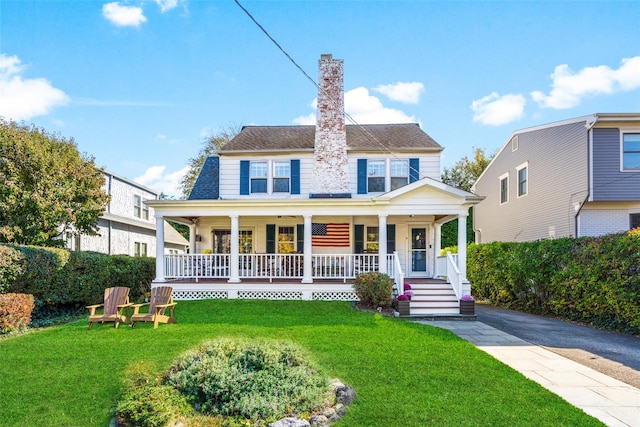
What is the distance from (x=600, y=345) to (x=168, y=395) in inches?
323

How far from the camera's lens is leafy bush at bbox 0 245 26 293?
9.08 meters

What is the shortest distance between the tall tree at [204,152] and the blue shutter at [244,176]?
691 inches

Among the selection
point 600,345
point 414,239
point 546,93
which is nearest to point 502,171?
point 546,93

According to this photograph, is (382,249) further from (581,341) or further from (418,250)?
(581,341)

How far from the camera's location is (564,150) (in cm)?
1434

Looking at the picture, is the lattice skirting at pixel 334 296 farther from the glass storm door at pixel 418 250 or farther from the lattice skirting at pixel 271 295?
the glass storm door at pixel 418 250

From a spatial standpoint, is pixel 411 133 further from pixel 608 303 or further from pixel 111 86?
pixel 111 86

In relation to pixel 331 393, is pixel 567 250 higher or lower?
higher

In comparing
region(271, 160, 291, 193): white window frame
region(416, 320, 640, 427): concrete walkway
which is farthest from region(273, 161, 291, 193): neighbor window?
region(416, 320, 640, 427): concrete walkway

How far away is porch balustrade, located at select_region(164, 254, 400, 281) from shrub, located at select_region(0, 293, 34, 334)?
4.23 m

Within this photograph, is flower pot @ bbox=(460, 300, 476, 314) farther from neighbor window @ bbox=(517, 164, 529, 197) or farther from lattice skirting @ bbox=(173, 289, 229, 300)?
neighbor window @ bbox=(517, 164, 529, 197)

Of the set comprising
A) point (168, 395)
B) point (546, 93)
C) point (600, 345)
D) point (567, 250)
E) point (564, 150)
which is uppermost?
point (546, 93)

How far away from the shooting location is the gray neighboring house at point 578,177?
513 inches

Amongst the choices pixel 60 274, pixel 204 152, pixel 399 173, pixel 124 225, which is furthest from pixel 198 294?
pixel 204 152
